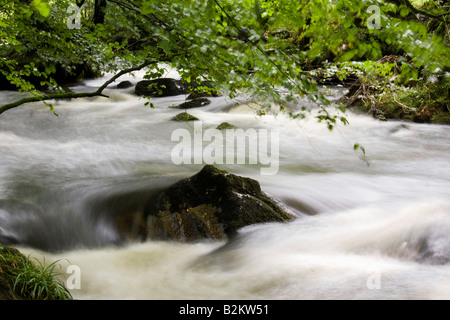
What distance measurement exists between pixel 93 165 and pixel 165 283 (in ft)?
13.1

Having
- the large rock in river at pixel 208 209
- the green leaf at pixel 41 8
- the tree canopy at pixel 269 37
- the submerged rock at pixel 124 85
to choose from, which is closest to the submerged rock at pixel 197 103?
the submerged rock at pixel 124 85

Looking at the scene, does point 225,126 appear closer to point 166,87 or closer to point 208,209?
point 166,87

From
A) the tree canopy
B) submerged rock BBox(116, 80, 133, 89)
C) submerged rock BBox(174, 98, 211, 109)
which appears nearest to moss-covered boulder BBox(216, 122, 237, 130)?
submerged rock BBox(174, 98, 211, 109)

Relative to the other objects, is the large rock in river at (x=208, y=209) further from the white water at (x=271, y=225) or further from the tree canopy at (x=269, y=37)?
the tree canopy at (x=269, y=37)

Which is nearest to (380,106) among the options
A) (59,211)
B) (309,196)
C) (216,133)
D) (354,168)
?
(354,168)

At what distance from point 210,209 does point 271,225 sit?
750 mm

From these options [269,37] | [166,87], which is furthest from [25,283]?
[166,87]

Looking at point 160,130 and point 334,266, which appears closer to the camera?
point 334,266

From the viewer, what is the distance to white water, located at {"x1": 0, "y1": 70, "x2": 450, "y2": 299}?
3059mm

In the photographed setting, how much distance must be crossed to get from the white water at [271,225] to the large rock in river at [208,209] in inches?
6.3

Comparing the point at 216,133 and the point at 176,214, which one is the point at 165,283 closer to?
the point at 176,214

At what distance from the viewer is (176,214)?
4191 mm

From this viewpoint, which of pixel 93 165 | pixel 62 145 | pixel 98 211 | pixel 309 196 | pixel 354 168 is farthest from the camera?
pixel 62 145

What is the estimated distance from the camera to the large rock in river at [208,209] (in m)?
4.07
